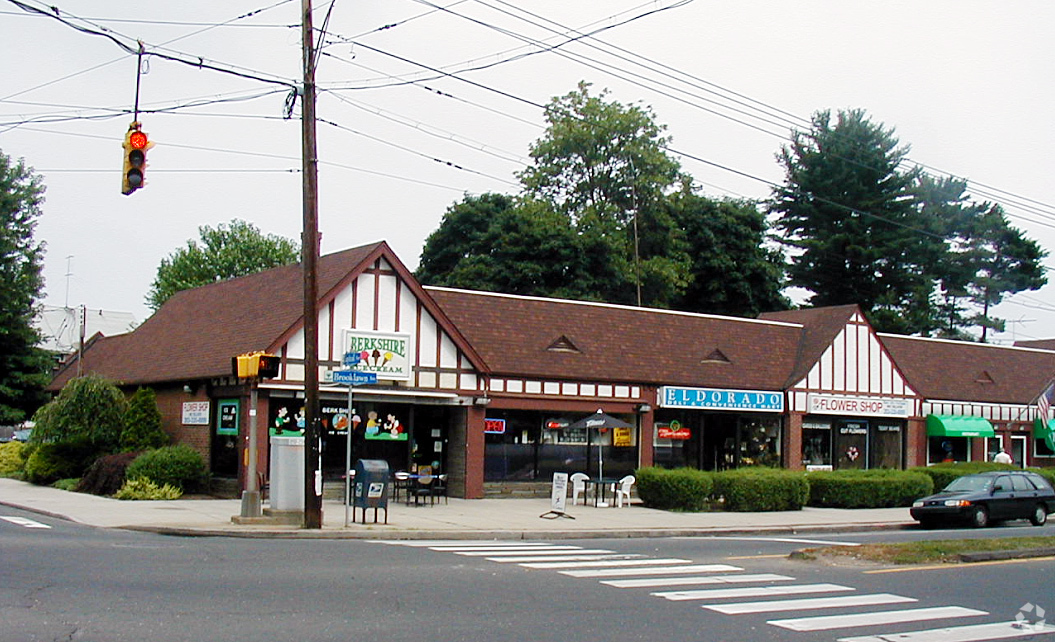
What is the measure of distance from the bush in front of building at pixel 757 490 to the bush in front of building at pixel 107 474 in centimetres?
1436

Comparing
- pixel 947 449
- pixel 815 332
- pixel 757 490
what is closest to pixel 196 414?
pixel 757 490

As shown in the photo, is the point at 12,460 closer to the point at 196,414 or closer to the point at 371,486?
the point at 196,414

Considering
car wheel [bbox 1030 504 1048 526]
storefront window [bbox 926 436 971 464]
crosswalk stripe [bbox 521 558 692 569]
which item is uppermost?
storefront window [bbox 926 436 971 464]

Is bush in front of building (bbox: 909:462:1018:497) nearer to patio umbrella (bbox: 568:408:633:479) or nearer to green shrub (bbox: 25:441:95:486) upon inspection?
patio umbrella (bbox: 568:408:633:479)

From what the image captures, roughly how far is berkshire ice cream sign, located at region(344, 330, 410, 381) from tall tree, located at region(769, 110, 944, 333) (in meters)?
44.6

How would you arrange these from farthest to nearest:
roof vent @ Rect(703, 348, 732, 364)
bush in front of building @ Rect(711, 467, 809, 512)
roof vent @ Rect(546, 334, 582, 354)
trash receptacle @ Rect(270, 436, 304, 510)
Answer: roof vent @ Rect(703, 348, 732, 364), roof vent @ Rect(546, 334, 582, 354), bush in front of building @ Rect(711, 467, 809, 512), trash receptacle @ Rect(270, 436, 304, 510)

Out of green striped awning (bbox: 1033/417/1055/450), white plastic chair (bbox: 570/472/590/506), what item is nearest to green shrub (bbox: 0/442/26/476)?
white plastic chair (bbox: 570/472/590/506)

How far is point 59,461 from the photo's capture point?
3069 cm

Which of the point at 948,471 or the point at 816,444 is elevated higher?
the point at 816,444

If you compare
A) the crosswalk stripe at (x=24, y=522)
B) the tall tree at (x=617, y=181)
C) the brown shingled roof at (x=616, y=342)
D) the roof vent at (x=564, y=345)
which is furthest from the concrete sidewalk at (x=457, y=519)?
the tall tree at (x=617, y=181)

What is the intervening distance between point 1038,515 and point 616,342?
12174mm

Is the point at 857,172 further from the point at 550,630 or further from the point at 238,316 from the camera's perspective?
the point at 550,630

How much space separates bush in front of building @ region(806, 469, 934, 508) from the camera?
30766 millimetres

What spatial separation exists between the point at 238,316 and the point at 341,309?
416cm
